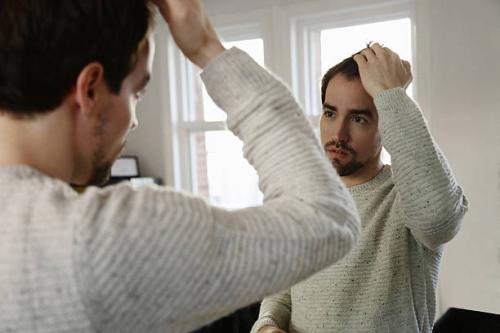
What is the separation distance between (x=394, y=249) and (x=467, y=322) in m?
0.83

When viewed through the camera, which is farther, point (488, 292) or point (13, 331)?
point (488, 292)

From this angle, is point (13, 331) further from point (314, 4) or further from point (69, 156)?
point (314, 4)

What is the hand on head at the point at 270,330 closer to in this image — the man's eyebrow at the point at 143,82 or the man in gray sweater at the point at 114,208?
the man in gray sweater at the point at 114,208

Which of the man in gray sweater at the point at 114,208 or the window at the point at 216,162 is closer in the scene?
the man in gray sweater at the point at 114,208

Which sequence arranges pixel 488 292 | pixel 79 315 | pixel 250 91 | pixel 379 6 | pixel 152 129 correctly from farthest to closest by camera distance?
1. pixel 152 129
2. pixel 379 6
3. pixel 488 292
4. pixel 250 91
5. pixel 79 315

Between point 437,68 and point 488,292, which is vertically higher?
point 437,68

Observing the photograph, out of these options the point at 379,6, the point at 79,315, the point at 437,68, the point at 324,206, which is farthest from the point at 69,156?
the point at 379,6

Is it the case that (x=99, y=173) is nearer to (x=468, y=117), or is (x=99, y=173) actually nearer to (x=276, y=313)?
(x=276, y=313)

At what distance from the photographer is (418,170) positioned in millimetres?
787

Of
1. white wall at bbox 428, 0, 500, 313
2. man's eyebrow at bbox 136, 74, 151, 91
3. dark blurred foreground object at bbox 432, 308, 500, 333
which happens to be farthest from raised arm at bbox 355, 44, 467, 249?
white wall at bbox 428, 0, 500, 313

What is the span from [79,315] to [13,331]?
76 millimetres

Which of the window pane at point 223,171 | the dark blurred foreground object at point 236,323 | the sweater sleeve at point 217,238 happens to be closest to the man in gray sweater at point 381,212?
the sweater sleeve at point 217,238

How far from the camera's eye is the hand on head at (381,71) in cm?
86

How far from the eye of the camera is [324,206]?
511mm
